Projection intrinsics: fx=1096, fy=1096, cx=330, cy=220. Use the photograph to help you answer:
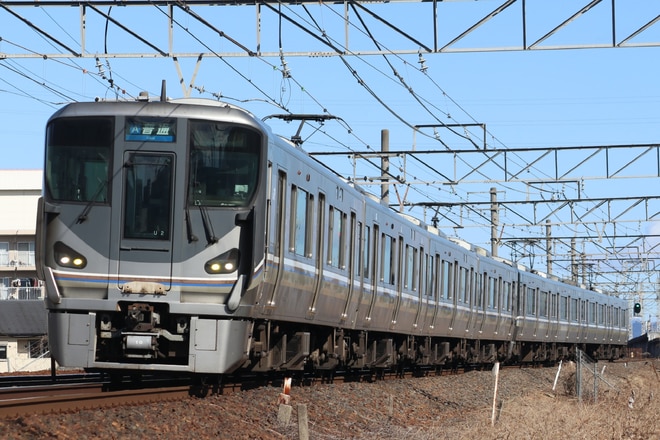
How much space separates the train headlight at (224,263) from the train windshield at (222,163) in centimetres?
56

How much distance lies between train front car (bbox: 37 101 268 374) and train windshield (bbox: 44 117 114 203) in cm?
1

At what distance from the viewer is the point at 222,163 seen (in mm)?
11680

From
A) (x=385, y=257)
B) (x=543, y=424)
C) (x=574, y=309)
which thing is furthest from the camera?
(x=574, y=309)

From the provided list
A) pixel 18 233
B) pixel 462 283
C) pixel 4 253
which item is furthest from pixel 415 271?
pixel 4 253

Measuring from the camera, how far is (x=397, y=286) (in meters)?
20.2

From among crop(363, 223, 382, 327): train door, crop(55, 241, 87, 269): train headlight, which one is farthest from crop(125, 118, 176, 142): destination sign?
crop(363, 223, 382, 327): train door

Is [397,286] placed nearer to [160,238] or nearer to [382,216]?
[382,216]

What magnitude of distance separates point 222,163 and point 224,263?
3.64ft

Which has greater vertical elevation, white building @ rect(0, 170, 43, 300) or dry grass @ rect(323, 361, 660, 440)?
white building @ rect(0, 170, 43, 300)

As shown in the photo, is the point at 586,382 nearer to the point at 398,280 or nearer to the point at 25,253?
the point at 398,280

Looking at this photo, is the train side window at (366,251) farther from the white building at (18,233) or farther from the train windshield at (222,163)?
the white building at (18,233)

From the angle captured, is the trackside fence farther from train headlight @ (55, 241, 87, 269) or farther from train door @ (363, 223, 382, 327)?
train headlight @ (55, 241, 87, 269)

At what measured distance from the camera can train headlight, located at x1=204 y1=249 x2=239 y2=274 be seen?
11281 millimetres

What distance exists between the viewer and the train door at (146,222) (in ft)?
36.8
